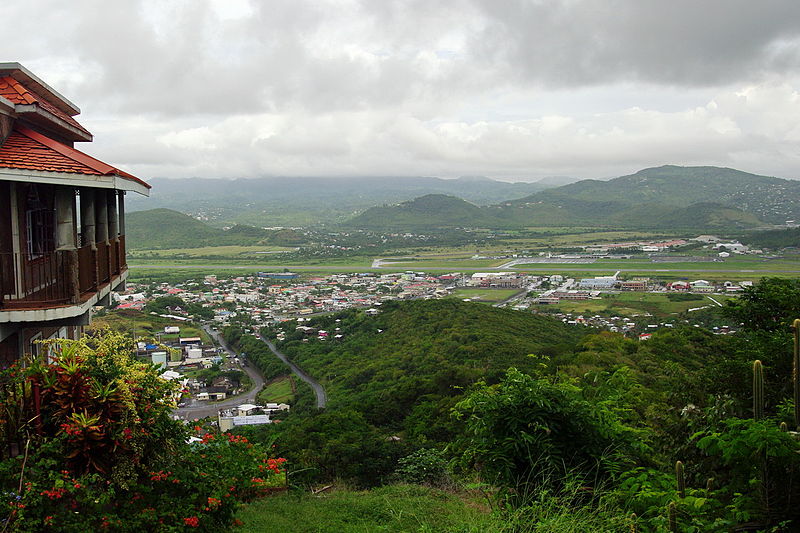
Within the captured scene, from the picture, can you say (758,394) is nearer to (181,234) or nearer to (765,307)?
(765,307)

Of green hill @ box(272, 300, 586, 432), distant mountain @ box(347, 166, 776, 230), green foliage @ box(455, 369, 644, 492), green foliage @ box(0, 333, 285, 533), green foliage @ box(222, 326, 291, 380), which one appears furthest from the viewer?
distant mountain @ box(347, 166, 776, 230)

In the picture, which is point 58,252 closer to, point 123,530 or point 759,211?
point 123,530

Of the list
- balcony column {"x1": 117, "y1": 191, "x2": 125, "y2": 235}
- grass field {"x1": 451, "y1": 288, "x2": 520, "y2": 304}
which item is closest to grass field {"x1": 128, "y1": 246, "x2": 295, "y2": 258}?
grass field {"x1": 451, "y1": 288, "x2": 520, "y2": 304}

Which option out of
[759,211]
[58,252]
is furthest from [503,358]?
[759,211]

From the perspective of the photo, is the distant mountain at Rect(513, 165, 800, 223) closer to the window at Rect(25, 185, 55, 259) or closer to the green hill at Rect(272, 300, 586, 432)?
the green hill at Rect(272, 300, 586, 432)

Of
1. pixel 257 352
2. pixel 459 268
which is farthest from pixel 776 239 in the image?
pixel 257 352

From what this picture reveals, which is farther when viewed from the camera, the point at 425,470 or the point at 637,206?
the point at 637,206
